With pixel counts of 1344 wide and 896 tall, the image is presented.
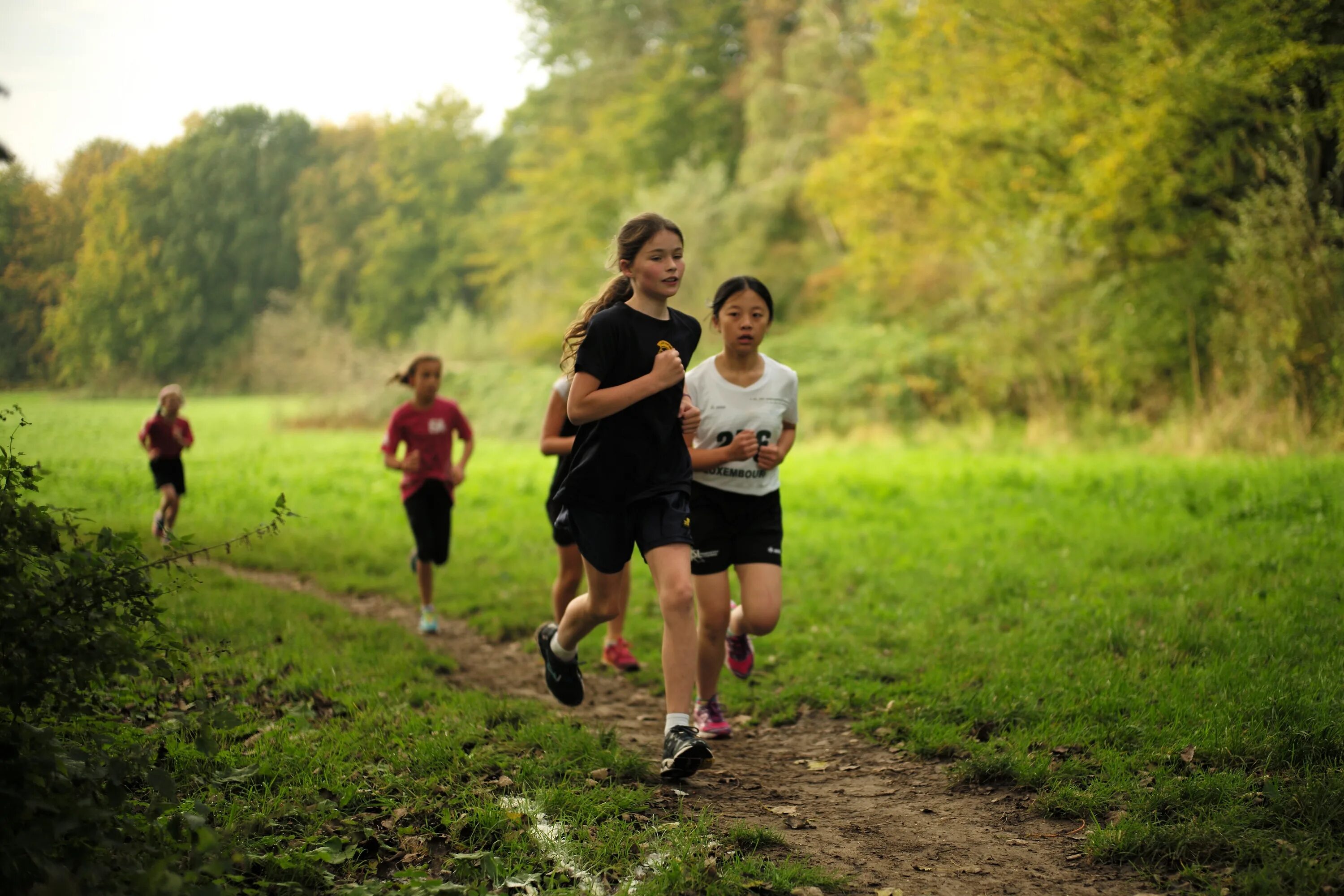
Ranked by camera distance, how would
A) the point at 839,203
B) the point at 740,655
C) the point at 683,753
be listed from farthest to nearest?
the point at 839,203
the point at 740,655
the point at 683,753

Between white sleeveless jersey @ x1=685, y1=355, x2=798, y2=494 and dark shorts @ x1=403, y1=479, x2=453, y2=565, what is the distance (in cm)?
344

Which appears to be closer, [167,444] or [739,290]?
[739,290]

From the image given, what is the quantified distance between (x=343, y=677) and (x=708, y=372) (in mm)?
2754

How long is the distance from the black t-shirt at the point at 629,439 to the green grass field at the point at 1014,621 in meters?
1.20

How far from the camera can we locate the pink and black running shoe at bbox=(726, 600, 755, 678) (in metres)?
5.78

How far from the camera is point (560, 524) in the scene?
4820mm

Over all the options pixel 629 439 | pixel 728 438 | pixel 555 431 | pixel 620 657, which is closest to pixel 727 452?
pixel 728 438

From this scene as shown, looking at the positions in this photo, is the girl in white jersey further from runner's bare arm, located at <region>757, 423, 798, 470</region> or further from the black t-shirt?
the black t-shirt

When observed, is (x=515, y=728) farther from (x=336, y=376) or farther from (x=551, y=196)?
(x=551, y=196)

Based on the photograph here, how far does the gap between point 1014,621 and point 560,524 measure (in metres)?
3.56

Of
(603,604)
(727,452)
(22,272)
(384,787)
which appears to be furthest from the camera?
(22,272)

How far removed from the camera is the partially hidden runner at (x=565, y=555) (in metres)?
6.12

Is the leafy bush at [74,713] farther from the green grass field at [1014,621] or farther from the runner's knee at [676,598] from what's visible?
the runner's knee at [676,598]

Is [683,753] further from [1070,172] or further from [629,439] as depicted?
[1070,172]
